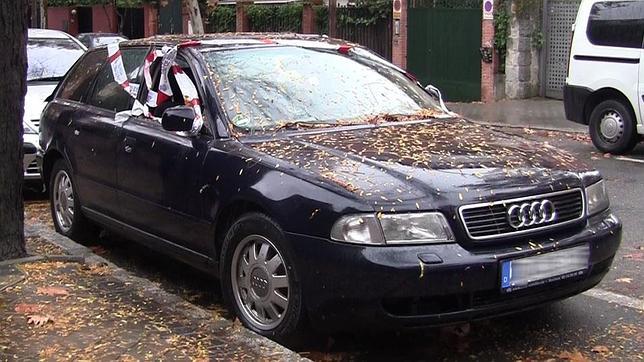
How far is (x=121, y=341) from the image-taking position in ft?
13.7

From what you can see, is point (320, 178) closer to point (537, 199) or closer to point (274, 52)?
point (537, 199)

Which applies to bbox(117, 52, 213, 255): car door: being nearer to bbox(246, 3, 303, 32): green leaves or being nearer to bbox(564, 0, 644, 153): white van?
bbox(564, 0, 644, 153): white van

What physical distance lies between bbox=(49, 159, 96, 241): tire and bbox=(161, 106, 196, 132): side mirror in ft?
6.20

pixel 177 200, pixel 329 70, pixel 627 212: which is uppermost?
pixel 329 70

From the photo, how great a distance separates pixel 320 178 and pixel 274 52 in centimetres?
167

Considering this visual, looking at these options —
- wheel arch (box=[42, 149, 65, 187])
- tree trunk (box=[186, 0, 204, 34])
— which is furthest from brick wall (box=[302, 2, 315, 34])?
wheel arch (box=[42, 149, 65, 187])

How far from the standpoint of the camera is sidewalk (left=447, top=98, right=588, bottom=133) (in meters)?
14.8

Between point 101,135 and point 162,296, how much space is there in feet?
5.58

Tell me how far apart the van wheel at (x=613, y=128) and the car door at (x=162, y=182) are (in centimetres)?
742

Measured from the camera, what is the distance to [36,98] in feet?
31.2

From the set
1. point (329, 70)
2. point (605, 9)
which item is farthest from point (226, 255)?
point (605, 9)

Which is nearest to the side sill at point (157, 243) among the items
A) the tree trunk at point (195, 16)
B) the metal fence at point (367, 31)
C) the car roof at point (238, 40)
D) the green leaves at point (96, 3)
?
the car roof at point (238, 40)

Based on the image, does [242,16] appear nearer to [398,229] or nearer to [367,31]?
[367,31]

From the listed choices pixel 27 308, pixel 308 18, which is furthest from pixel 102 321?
pixel 308 18
